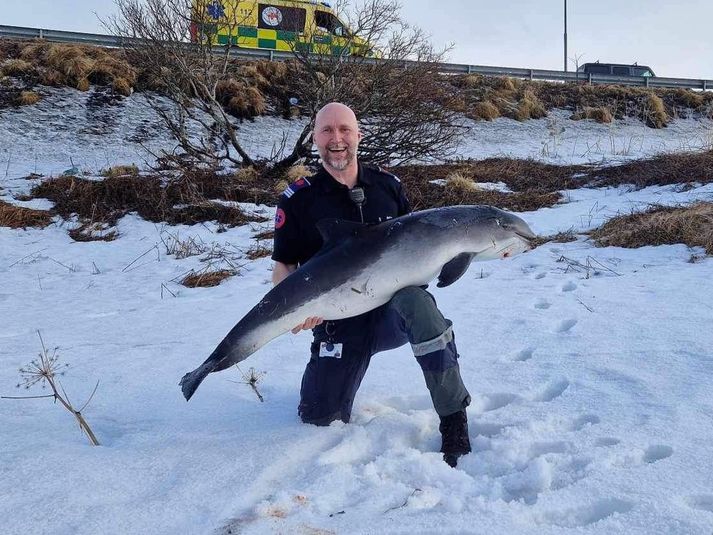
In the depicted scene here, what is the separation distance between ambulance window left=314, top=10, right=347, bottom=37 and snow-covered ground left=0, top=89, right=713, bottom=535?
6.66 meters

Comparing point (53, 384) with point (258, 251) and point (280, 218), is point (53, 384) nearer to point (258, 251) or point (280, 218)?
point (280, 218)

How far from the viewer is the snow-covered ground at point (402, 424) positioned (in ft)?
6.60

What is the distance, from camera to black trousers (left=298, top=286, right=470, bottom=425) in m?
2.59

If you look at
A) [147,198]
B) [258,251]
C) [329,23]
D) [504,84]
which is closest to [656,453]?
[258,251]

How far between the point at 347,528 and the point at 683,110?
19610 mm

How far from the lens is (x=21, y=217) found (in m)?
8.05

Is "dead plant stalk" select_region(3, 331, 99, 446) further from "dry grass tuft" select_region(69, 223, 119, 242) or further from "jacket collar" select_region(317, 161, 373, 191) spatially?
"dry grass tuft" select_region(69, 223, 119, 242)

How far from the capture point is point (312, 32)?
35.4 ft

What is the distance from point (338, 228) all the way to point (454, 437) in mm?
1042

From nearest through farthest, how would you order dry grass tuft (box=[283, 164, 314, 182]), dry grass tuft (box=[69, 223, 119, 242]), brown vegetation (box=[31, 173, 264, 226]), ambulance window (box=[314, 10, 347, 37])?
dry grass tuft (box=[69, 223, 119, 242]) → brown vegetation (box=[31, 173, 264, 226]) → dry grass tuft (box=[283, 164, 314, 182]) → ambulance window (box=[314, 10, 347, 37])

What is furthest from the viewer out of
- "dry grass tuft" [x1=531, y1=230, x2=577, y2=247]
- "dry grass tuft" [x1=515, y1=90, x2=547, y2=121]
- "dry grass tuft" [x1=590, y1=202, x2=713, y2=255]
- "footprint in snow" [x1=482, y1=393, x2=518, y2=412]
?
"dry grass tuft" [x1=515, y1=90, x2=547, y2=121]

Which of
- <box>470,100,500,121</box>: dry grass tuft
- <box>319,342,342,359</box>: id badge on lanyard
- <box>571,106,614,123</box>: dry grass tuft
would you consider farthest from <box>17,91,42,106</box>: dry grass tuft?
<box>571,106,614,123</box>: dry grass tuft

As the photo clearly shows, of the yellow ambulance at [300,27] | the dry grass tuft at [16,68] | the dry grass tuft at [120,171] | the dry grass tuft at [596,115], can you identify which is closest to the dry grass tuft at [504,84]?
the dry grass tuft at [596,115]

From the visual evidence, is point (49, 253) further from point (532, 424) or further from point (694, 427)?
point (694, 427)
